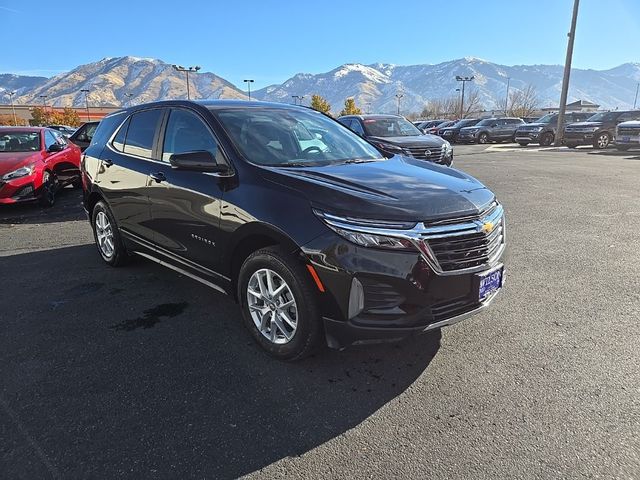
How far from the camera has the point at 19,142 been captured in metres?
9.12

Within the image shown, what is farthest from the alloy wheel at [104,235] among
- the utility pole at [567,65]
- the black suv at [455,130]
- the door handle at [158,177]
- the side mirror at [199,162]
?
the black suv at [455,130]

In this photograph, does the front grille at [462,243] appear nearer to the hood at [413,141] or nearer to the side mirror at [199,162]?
the side mirror at [199,162]

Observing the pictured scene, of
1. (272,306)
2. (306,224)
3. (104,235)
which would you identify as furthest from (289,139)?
(104,235)

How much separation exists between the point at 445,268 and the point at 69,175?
32.4ft

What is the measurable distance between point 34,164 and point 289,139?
6.65 metres

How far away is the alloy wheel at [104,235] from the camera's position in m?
5.21

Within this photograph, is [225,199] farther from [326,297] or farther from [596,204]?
[596,204]

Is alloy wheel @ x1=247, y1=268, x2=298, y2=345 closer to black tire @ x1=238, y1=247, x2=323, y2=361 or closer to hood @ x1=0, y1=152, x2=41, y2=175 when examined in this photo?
black tire @ x1=238, y1=247, x2=323, y2=361

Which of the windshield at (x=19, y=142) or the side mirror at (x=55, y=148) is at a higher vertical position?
the windshield at (x=19, y=142)

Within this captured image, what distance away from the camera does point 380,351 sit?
133 inches

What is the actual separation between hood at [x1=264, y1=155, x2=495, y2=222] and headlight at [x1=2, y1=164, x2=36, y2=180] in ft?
22.3

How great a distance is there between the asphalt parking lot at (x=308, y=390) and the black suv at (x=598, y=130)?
21247 mm

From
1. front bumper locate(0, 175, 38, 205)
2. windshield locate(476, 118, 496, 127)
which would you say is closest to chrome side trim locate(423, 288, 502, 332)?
front bumper locate(0, 175, 38, 205)

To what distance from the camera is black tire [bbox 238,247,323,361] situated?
115 inches
